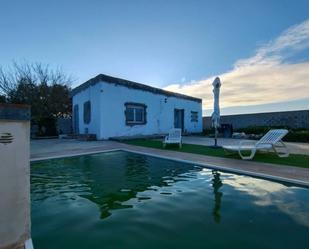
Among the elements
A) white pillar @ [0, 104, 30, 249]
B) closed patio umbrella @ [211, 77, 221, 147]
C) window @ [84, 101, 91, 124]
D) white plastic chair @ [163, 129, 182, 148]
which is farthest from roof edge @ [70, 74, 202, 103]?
white pillar @ [0, 104, 30, 249]

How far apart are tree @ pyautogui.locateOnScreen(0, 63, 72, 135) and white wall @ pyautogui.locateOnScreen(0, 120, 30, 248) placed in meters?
21.3

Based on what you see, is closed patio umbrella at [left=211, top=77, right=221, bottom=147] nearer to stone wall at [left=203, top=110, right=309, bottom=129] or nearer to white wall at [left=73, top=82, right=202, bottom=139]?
white wall at [left=73, top=82, right=202, bottom=139]

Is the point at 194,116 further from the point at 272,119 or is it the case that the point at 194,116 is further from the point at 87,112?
the point at 87,112

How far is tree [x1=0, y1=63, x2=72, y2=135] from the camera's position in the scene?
71.7 feet

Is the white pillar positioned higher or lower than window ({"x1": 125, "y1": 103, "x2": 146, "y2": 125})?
lower

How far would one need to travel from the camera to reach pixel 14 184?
91.5 inches

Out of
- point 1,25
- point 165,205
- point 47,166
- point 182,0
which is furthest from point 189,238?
point 1,25

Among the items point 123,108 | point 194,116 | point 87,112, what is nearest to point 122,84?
point 123,108

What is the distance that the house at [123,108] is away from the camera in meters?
16.5

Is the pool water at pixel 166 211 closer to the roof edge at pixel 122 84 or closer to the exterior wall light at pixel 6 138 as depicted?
the exterior wall light at pixel 6 138

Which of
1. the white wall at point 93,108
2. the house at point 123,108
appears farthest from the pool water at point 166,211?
the house at point 123,108

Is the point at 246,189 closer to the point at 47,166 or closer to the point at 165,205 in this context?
the point at 165,205

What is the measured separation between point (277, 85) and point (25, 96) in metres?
20.0

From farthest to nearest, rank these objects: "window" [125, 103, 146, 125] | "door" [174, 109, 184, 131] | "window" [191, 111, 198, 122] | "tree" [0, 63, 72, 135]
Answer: "window" [191, 111, 198, 122]
"door" [174, 109, 184, 131]
"tree" [0, 63, 72, 135]
"window" [125, 103, 146, 125]
